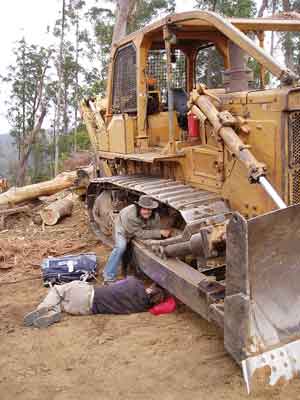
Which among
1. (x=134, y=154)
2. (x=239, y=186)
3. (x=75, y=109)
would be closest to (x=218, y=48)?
(x=134, y=154)

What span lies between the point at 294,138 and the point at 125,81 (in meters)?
3.04

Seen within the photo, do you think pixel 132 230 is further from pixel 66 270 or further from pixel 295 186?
pixel 295 186

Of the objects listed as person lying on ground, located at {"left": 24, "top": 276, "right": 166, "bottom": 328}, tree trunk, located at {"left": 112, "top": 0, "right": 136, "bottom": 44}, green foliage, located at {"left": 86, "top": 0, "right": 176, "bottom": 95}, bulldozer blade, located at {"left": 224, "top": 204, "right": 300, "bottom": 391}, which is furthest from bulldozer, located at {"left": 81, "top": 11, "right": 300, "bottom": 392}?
green foliage, located at {"left": 86, "top": 0, "right": 176, "bottom": 95}

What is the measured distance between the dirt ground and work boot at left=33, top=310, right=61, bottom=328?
0.23ft

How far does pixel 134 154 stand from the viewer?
19.9ft

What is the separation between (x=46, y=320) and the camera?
4.47 m

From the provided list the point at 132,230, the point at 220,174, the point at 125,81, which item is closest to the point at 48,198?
the point at 125,81

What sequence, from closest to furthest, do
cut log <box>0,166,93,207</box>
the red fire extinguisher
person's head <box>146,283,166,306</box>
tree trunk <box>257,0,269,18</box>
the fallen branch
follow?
1. person's head <box>146,283,166,306</box>
2. the red fire extinguisher
3. the fallen branch
4. cut log <box>0,166,93,207</box>
5. tree trunk <box>257,0,269,18</box>

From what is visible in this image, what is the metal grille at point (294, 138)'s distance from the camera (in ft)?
13.1

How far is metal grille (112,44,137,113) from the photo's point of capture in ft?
20.2

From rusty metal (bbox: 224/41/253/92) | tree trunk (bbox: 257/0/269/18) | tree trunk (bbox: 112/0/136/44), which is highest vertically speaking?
tree trunk (bbox: 257/0/269/18)

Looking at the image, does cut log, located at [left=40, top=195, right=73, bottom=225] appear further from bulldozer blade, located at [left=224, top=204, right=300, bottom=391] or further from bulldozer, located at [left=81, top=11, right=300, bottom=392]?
bulldozer blade, located at [left=224, top=204, right=300, bottom=391]

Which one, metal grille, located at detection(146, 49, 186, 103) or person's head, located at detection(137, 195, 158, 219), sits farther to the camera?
metal grille, located at detection(146, 49, 186, 103)

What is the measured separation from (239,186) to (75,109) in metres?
28.0
